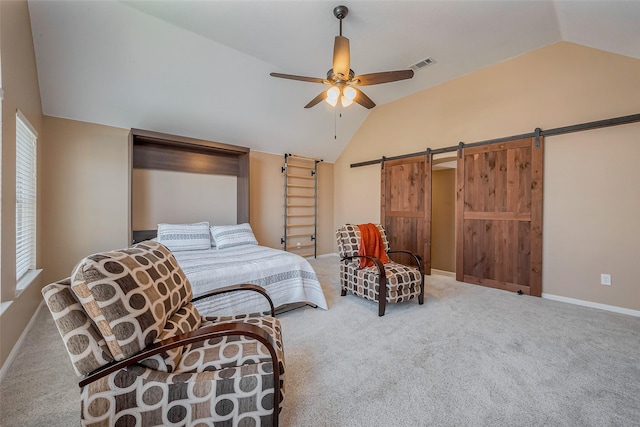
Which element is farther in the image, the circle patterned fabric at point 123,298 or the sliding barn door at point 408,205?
the sliding barn door at point 408,205

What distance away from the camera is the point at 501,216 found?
145 inches

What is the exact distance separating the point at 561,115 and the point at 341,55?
303cm

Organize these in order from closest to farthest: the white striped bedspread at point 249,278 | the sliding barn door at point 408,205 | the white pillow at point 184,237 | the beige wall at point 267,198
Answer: the white striped bedspread at point 249,278 < the white pillow at point 184,237 < the sliding barn door at point 408,205 < the beige wall at point 267,198

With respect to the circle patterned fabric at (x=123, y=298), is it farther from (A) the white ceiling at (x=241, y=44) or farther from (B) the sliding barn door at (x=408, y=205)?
(B) the sliding barn door at (x=408, y=205)

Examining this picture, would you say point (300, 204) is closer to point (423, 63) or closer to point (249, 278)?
point (249, 278)

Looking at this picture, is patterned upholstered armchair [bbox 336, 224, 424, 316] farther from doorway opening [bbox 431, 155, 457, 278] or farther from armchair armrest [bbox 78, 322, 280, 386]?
doorway opening [bbox 431, 155, 457, 278]

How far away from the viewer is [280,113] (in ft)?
14.8

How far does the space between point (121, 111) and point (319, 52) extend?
278cm

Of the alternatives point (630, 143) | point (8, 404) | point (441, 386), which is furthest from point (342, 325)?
point (630, 143)

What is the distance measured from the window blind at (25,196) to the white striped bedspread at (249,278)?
1.38 metres

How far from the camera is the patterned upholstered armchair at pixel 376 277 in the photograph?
287cm

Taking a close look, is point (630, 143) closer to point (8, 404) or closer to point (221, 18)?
point (221, 18)

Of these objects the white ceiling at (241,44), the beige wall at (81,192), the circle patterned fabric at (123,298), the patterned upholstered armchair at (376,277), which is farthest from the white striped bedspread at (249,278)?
the white ceiling at (241,44)

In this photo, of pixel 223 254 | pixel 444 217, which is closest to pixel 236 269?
pixel 223 254
